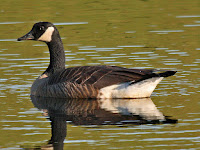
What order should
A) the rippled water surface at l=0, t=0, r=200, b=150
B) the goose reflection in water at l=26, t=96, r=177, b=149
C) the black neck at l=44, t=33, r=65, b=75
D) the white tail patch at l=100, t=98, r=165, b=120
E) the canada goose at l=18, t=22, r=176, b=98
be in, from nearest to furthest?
the rippled water surface at l=0, t=0, r=200, b=150 < the goose reflection in water at l=26, t=96, r=177, b=149 < the white tail patch at l=100, t=98, r=165, b=120 < the canada goose at l=18, t=22, r=176, b=98 < the black neck at l=44, t=33, r=65, b=75

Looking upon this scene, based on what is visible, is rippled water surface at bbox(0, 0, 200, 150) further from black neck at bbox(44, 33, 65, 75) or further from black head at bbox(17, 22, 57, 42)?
black head at bbox(17, 22, 57, 42)

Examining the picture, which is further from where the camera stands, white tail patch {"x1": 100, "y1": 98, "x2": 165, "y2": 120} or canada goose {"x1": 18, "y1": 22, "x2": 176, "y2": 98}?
canada goose {"x1": 18, "y1": 22, "x2": 176, "y2": 98}

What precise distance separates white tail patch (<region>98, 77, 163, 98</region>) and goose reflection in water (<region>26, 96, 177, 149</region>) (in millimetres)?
160

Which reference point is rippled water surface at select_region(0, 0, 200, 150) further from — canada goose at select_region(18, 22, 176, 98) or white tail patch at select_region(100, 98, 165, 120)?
canada goose at select_region(18, 22, 176, 98)

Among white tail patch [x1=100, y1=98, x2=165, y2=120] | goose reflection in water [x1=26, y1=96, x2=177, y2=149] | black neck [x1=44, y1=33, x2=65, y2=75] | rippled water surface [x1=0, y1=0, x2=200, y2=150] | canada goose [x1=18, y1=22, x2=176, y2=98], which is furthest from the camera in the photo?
black neck [x1=44, y1=33, x2=65, y2=75]

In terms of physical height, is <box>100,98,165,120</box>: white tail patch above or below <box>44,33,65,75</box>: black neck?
below

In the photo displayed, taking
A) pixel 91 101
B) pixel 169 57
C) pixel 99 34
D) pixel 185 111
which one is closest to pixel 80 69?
pixel 91 101

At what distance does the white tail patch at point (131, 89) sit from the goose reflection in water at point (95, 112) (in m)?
0.16

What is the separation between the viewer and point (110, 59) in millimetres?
18422

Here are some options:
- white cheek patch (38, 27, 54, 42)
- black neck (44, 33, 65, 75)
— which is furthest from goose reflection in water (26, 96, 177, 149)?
white cheek patch (38, 27, 54, 42)

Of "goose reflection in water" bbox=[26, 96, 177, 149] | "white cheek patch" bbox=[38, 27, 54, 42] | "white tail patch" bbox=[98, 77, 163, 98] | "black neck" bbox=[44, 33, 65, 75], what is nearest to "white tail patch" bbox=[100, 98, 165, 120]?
"goose reflection in water" bbox=[26, 96, 177, 149]

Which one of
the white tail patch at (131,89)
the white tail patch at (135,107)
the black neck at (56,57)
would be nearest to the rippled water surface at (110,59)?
the white tail patch at (135,107)

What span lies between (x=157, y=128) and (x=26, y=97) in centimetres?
493

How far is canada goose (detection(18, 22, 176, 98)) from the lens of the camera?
46.7ft
